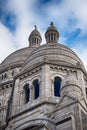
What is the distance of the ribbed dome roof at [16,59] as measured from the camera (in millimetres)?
39594

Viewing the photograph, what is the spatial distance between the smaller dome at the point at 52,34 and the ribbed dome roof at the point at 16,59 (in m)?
5.58

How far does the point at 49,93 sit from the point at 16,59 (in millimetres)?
17734

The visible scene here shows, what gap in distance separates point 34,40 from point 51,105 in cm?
2562

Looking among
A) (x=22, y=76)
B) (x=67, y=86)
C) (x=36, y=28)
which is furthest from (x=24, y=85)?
(x=36, y=28)

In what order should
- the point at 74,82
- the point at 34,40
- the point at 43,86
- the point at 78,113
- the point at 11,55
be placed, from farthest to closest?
the point at 34,40 < the point at 11,55 < the point at 43,86 < the point at 74,82 < the point at 78,113

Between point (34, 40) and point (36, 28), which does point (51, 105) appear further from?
point (36, 28)

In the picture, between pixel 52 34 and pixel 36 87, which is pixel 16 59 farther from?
pixel 36 87

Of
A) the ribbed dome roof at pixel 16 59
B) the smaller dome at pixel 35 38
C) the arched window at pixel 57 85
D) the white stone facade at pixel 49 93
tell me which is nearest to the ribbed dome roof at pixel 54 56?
the white stone facade at pixel 49 93

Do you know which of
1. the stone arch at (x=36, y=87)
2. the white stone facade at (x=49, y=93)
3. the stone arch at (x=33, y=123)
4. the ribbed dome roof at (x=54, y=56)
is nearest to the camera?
the white stone facade at (x=49, y=93)

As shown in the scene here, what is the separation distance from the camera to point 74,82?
872 inches

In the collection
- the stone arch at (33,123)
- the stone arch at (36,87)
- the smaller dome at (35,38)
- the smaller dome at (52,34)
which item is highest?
the smaller dome at (35,38)

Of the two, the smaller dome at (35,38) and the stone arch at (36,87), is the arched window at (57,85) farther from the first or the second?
the smaller dome at (35,38)

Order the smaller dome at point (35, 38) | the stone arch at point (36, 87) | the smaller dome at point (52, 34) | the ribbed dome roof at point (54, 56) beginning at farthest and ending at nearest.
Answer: the smaller dome at point (35, 38), the smaller dome at point (52, 34), the ribbed dome roof at point (54, 56), the stone arch at point (36, 87)

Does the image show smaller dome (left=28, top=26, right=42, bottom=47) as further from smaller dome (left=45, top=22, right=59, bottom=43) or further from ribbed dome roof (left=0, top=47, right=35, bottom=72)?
smaller dome (left=45, top=22, right=59, bottom=43)
